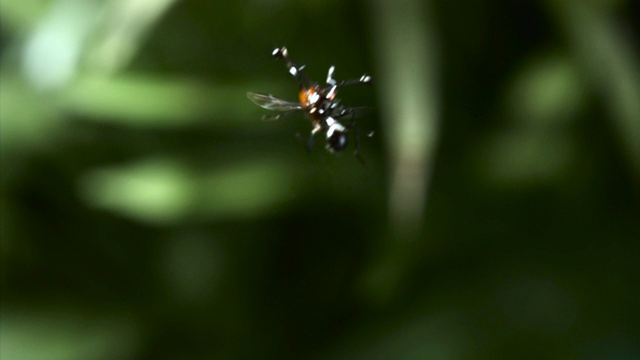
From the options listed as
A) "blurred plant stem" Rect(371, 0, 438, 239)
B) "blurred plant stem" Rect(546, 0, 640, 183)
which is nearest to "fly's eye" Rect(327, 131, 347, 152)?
"blurred plant stem" Rect(371, 0, 438, 239)

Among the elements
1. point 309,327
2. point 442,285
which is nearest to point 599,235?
point 442,285

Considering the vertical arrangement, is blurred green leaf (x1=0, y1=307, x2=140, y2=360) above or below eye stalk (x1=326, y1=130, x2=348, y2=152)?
above

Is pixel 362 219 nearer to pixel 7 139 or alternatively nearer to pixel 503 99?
pixel 503 99

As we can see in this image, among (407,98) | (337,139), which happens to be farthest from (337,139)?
(407,98)

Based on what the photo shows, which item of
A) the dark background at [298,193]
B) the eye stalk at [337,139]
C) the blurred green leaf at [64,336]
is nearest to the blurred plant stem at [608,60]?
the dark background at [298,193]

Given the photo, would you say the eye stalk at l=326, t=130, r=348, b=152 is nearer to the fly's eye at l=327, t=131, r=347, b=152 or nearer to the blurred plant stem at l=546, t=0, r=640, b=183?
the fly's eye at l=327, t=131, r=347, b=152

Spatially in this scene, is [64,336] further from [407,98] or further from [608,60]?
[608,60]

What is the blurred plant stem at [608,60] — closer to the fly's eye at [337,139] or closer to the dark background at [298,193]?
the dark background at [298,193]
